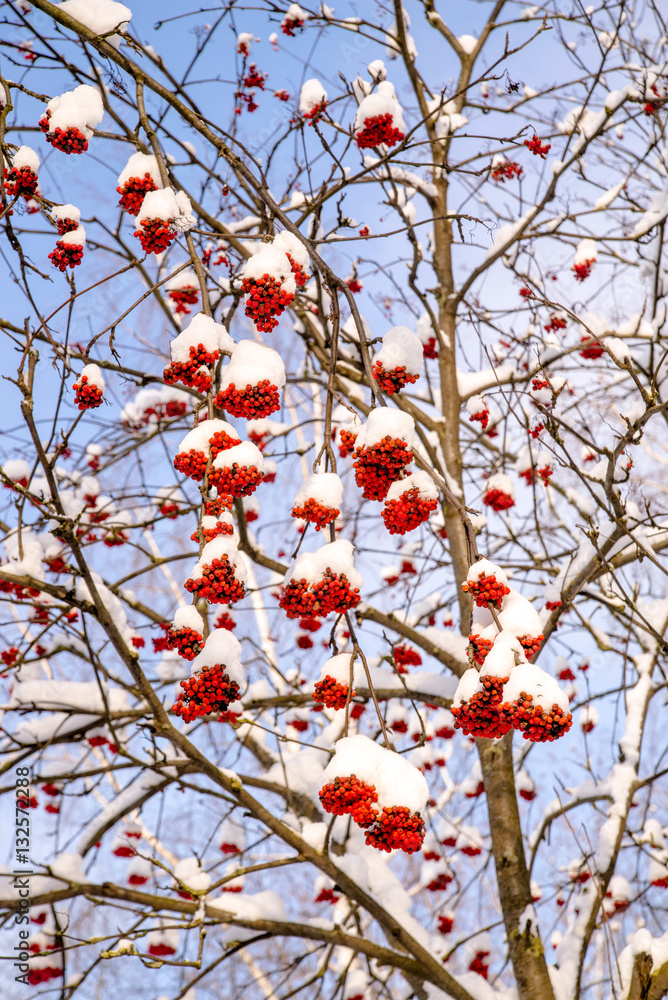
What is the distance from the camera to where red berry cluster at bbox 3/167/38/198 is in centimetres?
242

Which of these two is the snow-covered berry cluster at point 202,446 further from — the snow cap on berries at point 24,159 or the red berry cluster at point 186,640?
the snow cap on berries at point 24,159

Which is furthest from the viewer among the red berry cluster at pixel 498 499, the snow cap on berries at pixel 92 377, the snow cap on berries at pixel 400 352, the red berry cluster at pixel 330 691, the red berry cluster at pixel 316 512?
the red berry cluster at pixel 498 499

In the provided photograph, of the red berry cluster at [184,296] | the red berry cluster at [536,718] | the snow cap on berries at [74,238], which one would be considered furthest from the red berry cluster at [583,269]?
the red berry cluster at [536,718]

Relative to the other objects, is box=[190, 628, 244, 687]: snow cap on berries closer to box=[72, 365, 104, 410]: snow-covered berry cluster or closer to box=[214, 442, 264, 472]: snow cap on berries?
box=[214, 442, 264, 472]: snow cap on berries

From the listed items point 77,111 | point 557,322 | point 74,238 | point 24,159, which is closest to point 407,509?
point 74,238

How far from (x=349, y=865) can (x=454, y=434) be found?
2911 mm

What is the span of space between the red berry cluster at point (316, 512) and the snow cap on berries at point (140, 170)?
1.05m

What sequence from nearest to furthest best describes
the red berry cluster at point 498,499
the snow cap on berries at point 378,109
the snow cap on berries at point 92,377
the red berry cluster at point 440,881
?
the snow cap on berries at point 92,377 < the snow cap on berries at point 378,109 < the red berry cluster at point 498,499 < the red berry cluster at point 440,881

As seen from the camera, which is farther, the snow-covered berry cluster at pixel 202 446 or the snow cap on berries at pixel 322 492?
the snow cap on berries at pixel 322 492

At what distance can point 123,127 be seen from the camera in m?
3.32

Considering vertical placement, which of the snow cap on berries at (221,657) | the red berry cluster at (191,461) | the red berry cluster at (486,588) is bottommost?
the red berry cluster at (486,588)

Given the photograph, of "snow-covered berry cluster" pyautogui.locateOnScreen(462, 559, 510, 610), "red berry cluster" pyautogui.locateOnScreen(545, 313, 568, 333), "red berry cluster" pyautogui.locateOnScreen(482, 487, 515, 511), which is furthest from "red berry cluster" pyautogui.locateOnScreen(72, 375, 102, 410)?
"red berry cluster" pyautogui.locateOnScreen(545, 313, 568, 333)

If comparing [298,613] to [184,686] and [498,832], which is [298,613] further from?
[498,832]

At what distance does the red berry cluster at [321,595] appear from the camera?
1790mm
